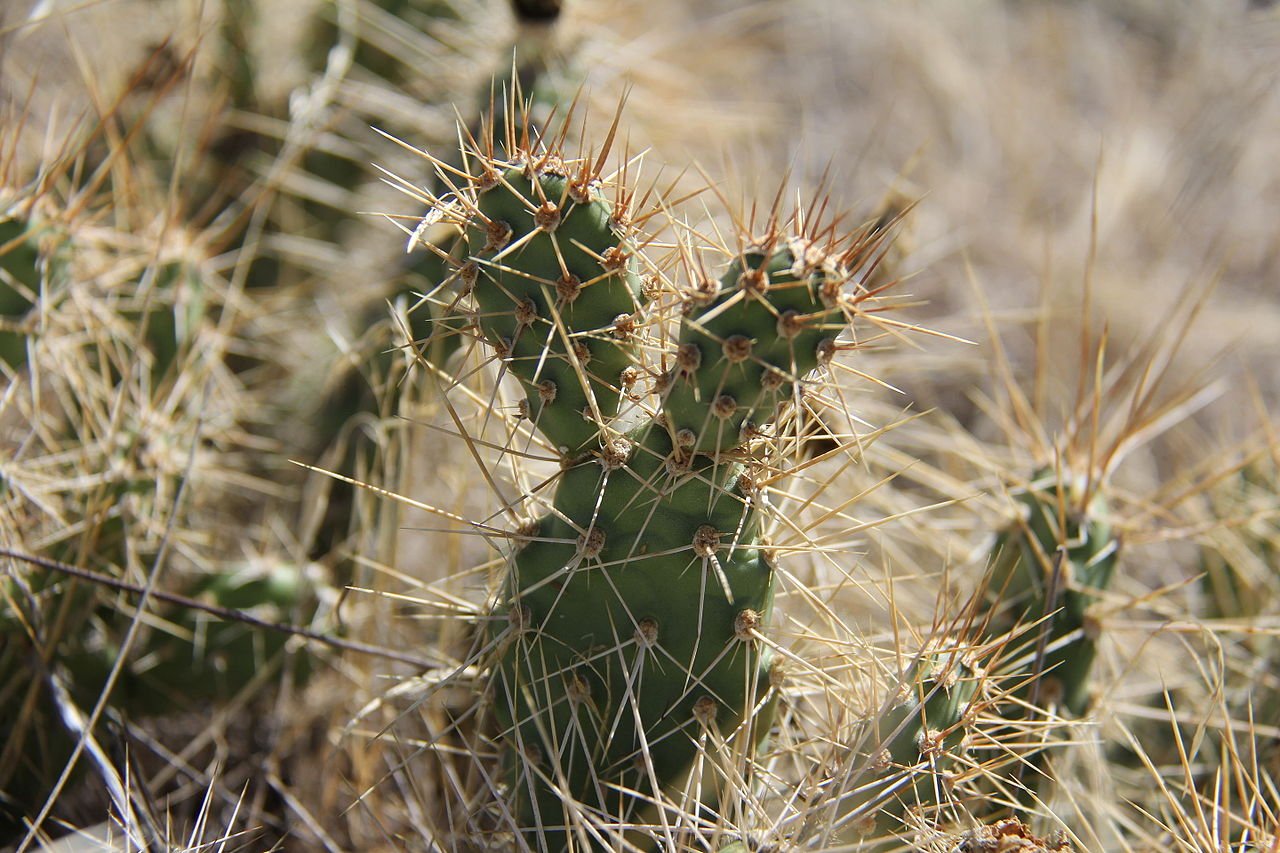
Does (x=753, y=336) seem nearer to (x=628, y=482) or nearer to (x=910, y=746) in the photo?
(x=628, y=482)

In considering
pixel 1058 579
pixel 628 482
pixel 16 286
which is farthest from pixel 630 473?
pixel 16 286

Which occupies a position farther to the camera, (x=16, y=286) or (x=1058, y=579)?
(x=16, y=286)

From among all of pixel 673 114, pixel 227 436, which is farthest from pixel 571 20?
pixel 227 436

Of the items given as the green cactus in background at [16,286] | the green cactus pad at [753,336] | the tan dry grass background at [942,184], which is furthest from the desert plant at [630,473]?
the green cactus in background at [16,286]

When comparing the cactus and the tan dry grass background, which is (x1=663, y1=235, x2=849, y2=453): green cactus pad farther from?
the tan dry grass background

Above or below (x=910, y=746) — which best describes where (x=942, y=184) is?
above

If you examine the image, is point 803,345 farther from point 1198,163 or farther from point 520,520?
point 1198,163
